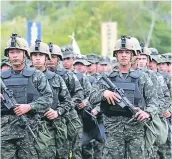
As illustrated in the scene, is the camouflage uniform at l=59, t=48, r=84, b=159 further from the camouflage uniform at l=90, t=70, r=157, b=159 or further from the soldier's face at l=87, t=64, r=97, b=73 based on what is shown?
the soldier's face at l=87, t=64, r=97, b=73

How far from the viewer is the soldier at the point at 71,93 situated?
11.3m

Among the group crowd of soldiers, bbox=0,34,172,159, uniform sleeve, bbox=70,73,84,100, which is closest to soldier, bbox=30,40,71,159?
crowd of soldiers, bbox=0,34,172,159

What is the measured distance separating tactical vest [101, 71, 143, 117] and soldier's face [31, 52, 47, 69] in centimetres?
119

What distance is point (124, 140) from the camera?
31.6 feet

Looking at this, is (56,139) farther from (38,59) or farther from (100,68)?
(100,68)

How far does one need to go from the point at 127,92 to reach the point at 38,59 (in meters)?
1.54

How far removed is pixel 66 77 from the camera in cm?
1138

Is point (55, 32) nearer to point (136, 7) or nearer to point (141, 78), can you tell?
point (136, 7)

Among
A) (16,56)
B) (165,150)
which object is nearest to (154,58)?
(165,150)

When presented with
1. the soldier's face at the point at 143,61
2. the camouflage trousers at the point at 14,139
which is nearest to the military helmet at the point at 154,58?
the soldier's face at the point at 143,61

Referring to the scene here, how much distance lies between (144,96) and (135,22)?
3972 cm

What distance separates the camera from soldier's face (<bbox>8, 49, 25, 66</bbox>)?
9.38m

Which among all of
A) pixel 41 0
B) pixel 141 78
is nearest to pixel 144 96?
pixel 141 78

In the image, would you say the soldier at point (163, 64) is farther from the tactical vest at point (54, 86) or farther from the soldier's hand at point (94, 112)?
the tactical vest at point (54, 86)
